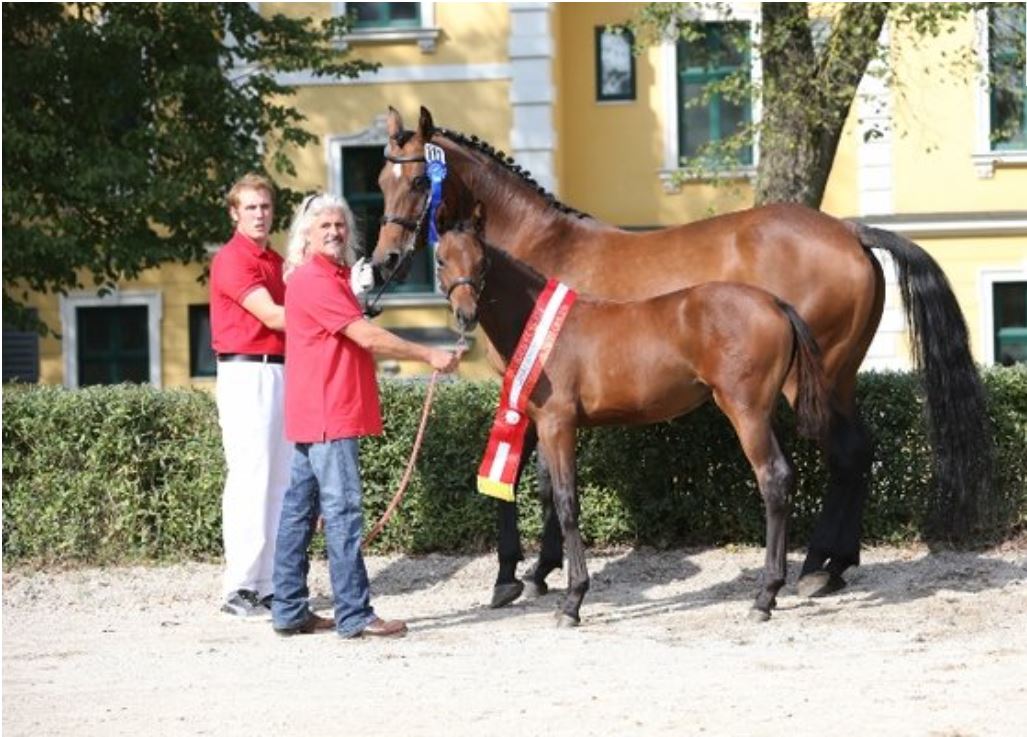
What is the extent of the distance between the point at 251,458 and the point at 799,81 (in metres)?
6.52

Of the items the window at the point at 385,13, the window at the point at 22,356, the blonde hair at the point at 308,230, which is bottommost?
the window at the point at 22,356

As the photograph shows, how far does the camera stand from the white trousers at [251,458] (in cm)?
909

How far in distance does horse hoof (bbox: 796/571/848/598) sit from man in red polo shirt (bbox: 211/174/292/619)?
8.56 feet

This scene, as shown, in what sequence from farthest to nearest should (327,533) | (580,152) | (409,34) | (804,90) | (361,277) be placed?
(580,152) → (409,34) → (804,90) → (361,277) → (327,533)

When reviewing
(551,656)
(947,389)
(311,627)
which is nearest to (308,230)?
(311,627)

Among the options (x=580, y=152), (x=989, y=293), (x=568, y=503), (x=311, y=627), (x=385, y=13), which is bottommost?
(x=311, y=627)

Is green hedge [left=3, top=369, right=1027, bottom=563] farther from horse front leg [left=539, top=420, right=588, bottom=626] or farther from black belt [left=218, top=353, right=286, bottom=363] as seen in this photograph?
horse front leg [left=539, top=420, right=588, bottom=626]

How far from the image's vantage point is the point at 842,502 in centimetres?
951

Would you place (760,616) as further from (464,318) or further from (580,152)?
(580,152)

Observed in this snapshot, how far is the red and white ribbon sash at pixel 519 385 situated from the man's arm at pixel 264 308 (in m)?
1.12

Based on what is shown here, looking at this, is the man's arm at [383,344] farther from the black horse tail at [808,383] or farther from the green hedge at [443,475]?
the green hedge at [443,475]

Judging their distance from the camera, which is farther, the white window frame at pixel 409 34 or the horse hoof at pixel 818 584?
the white window frame at pixel 409 34

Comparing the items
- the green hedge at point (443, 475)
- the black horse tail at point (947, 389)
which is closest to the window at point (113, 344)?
the green hedge at point (443, 475)

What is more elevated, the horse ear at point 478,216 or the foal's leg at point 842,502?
the horse ear at point 478,216
